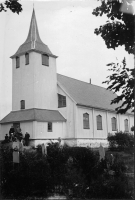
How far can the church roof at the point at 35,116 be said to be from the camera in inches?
565

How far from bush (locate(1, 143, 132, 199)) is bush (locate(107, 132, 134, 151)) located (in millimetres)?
655

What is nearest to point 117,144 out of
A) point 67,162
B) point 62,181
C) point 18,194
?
point 67,162

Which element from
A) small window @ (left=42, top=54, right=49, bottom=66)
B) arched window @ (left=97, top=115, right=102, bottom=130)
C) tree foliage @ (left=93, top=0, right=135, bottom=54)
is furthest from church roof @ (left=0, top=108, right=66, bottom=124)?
tree foliage @ (left=93, top=0, right=135, bottom=54)

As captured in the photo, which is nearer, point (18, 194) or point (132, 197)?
point (132, 197)

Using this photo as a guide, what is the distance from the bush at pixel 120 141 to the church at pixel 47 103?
10.9 feet

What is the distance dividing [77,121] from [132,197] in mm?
9974

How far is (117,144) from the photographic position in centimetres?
930

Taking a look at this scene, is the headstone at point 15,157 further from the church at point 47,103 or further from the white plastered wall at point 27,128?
the white plastered wall at point 27,128

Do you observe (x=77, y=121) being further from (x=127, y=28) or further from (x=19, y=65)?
(x=127, y=28)

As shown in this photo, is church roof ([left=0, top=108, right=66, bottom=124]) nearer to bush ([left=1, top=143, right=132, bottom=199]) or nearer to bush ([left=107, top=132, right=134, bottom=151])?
bush ([left=107, top=132, right=134, bottom=151])

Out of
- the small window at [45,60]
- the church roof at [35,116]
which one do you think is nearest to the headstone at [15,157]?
the church roof at [35,116]

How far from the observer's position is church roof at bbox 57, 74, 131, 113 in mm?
11821

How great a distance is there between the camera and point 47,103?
14.1 meters

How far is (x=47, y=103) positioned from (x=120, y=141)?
6027 millimetres
